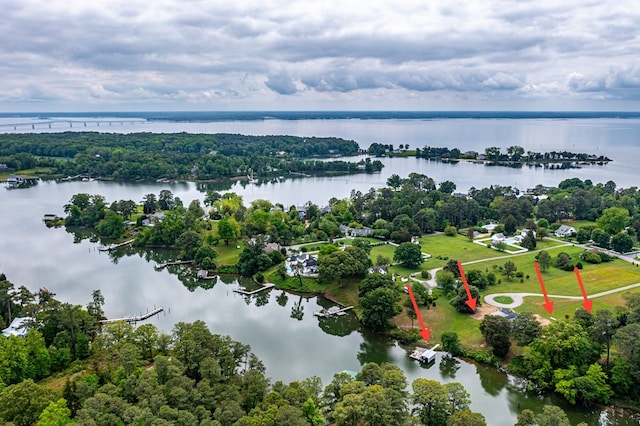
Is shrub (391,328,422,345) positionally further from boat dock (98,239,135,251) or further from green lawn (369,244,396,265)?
boat dock (98,239,135,251)

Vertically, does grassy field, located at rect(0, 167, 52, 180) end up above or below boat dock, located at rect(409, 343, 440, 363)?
above

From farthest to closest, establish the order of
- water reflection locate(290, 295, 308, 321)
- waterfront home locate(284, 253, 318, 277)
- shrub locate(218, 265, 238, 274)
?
shrub locate(218, 265, 238, 274) → waterfront home locate(284, 253, 318, 277) → water reflection locate(290, 295, 308, 321)

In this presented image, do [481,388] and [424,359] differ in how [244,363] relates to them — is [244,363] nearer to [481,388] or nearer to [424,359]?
[424,359]

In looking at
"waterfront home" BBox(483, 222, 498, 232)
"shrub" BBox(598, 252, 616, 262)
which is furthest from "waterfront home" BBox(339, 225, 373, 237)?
"shrub" BBox(598, 252, 616, 262)

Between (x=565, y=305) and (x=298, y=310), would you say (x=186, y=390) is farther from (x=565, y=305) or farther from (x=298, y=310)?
(x=565, y=305)

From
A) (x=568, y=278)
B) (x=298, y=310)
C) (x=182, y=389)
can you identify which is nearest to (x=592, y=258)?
(x=568, y=278)

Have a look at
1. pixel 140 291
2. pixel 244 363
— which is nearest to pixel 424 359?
pixel 244 363
